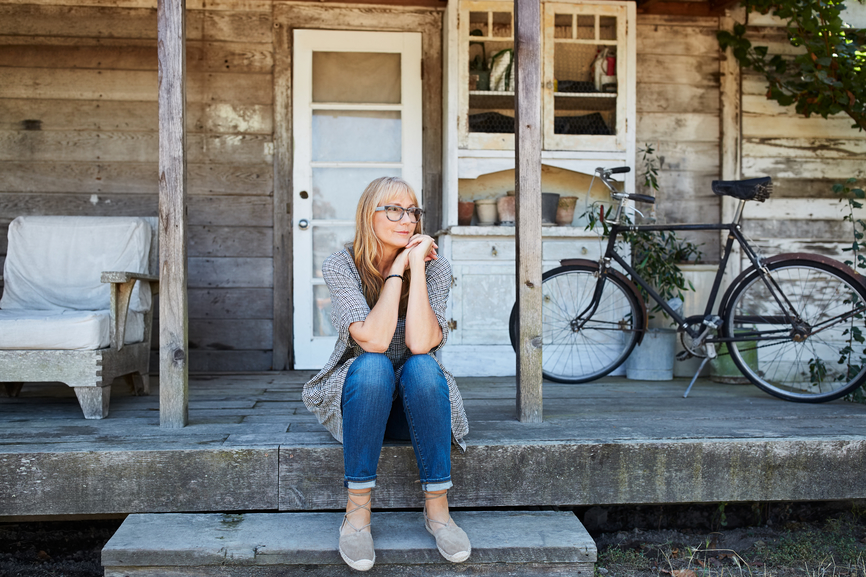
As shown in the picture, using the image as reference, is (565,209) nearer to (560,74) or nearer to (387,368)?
(560,74)

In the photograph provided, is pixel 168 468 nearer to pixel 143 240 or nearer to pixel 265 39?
pixel 143 240

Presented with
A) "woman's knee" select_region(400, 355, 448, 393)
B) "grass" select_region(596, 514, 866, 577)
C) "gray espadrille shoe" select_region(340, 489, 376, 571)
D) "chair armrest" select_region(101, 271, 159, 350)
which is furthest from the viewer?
"chair armrest" select_region(101, 271, 159, 350)

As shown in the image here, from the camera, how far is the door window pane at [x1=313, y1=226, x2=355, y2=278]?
3877 millimetres

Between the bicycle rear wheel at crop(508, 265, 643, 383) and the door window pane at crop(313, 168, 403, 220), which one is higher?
the door window pane at crop(313, 168, 403, 220)

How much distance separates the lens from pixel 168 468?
2023 mm

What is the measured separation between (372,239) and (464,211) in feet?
5.78

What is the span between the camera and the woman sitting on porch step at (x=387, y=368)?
5.75 feet

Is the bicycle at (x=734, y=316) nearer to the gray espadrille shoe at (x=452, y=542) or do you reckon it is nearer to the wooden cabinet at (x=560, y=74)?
the wooden cabinet at (x=560, y=74)

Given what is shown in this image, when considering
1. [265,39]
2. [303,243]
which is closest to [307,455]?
[303,243]

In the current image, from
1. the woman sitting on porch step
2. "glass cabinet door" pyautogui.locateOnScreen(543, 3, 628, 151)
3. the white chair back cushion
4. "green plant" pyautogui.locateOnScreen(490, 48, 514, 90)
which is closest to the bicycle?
"glass cabinet door" pyautogui.locateOnScreen(543, 3, 628, 151)

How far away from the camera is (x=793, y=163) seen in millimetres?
3836

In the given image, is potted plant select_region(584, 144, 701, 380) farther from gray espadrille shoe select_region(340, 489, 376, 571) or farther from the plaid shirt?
gray espadrille shoe select_region(340, 489, 376, 571)

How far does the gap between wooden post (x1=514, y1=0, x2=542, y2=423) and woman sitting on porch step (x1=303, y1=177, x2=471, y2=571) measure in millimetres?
400

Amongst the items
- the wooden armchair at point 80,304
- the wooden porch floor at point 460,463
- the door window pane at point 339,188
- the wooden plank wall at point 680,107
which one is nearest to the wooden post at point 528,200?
the wooden porch floor at point 460,463
